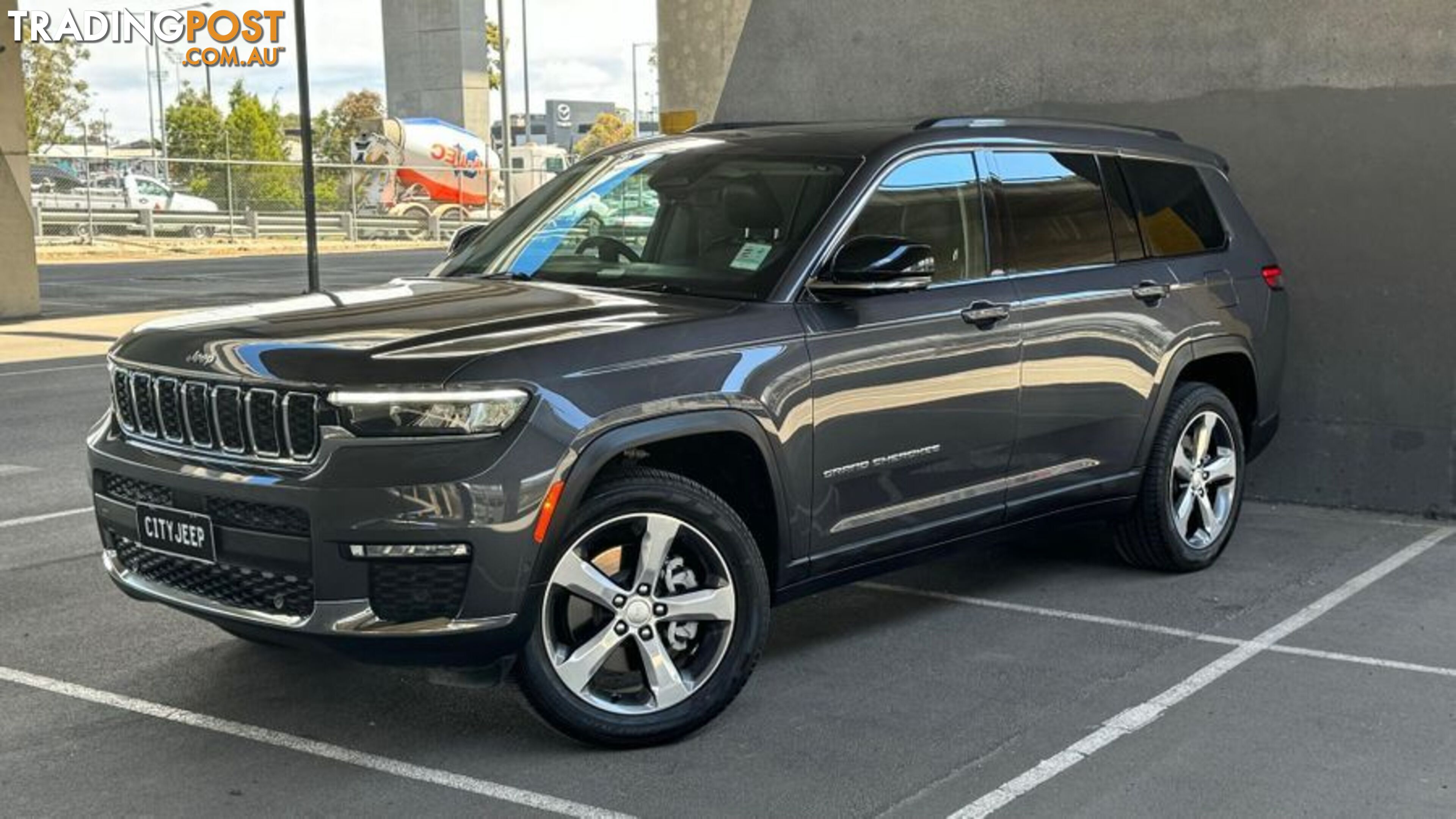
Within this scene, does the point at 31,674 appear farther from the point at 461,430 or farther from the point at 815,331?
the point at 815,331

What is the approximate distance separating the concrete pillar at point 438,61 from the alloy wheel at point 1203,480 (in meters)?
58.7

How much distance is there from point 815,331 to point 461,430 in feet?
4.42

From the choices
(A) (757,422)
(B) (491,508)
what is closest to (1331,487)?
(A) (757,422)

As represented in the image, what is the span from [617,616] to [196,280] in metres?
25.5

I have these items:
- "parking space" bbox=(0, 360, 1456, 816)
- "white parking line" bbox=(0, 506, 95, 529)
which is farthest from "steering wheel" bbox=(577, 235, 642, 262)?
"white parking line" bbox=(0, 506, 95, 529)

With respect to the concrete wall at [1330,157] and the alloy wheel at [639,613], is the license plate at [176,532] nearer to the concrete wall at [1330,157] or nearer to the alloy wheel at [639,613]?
the alloy wheel at [639,613]

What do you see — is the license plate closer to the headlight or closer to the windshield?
the headlight

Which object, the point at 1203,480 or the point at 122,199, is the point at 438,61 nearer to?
the point at 122,199

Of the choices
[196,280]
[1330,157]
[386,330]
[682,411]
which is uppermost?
[1330,157]

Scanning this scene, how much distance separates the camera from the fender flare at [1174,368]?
6.59 metres

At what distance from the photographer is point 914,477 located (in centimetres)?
549

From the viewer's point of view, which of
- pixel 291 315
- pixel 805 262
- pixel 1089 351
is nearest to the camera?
pixel 291 315

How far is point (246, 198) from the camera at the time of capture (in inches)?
1831

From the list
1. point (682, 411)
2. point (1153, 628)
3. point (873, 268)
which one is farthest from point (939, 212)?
point (1153, 628)
